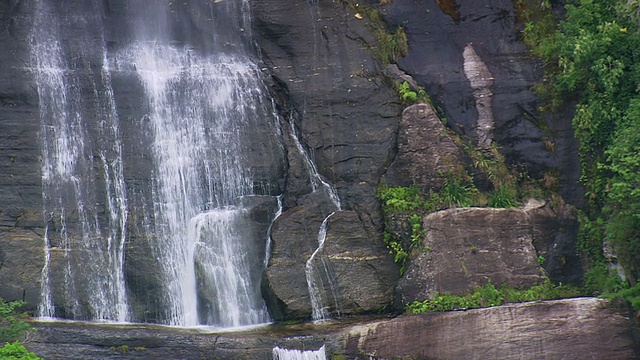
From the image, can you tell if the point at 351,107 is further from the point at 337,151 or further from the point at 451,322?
the point at 451,322

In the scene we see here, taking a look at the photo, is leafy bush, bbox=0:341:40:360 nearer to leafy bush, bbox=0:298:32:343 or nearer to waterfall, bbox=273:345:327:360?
leafy bush, bbox=0:298:32:343

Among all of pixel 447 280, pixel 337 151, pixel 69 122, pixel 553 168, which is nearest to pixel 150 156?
pixel 69 122

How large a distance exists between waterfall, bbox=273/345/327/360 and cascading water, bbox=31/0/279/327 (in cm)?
241

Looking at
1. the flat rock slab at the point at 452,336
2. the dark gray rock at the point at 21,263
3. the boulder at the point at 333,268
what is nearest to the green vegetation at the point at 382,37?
the boulder at the point at 333,268

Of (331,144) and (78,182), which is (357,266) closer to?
(331,144)

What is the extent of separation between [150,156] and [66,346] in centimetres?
525

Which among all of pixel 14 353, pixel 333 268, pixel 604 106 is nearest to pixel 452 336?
pixel 333 268

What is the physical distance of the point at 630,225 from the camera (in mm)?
16797

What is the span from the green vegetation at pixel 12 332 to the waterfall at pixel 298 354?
4073 millimetres

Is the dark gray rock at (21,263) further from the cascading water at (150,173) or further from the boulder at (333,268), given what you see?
the boulder at (333,268)

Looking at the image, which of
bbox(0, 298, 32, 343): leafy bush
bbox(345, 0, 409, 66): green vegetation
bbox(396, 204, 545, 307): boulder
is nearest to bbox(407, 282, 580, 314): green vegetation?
bbox(396, 204, 545, 307): boulder

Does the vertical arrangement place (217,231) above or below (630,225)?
above

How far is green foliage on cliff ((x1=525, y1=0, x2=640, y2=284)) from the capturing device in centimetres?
1688

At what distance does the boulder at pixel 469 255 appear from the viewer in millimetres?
17469
